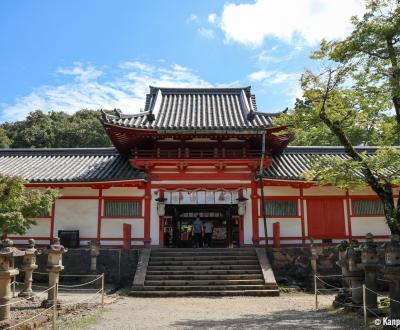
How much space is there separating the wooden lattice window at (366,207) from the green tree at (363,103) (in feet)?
29.7

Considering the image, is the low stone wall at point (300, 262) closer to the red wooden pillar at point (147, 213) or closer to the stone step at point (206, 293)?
the stone step at point (206, 293)

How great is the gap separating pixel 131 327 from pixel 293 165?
47.4ft

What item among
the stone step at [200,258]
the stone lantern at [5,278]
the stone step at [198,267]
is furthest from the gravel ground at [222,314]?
the stone step at [200,258]

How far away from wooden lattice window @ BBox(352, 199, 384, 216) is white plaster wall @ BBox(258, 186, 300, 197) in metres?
3.03

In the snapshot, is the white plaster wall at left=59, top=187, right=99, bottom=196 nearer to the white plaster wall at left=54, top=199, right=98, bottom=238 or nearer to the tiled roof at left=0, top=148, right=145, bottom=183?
the white plaster wall at left=54, top=199, right=98, bottom=238

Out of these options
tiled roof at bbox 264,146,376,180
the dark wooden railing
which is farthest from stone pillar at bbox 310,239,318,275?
the dark wooden railing

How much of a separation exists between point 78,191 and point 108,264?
4461 millimetres

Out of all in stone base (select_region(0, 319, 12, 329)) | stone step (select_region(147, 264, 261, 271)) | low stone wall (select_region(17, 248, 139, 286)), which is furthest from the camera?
low stone wall (select_region(17, 248, 139, 286))

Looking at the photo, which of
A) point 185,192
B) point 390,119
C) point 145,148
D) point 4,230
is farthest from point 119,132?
point 390,119

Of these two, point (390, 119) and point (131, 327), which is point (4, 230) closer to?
point (131, 327)

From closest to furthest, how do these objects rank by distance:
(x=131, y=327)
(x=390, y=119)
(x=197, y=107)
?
(x=131, y=327) → (x=390, y=119) → (x=197, y=107)

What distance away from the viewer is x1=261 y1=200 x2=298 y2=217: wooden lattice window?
788 inches

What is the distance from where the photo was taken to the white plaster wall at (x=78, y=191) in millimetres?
20172

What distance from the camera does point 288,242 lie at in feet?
65.1
